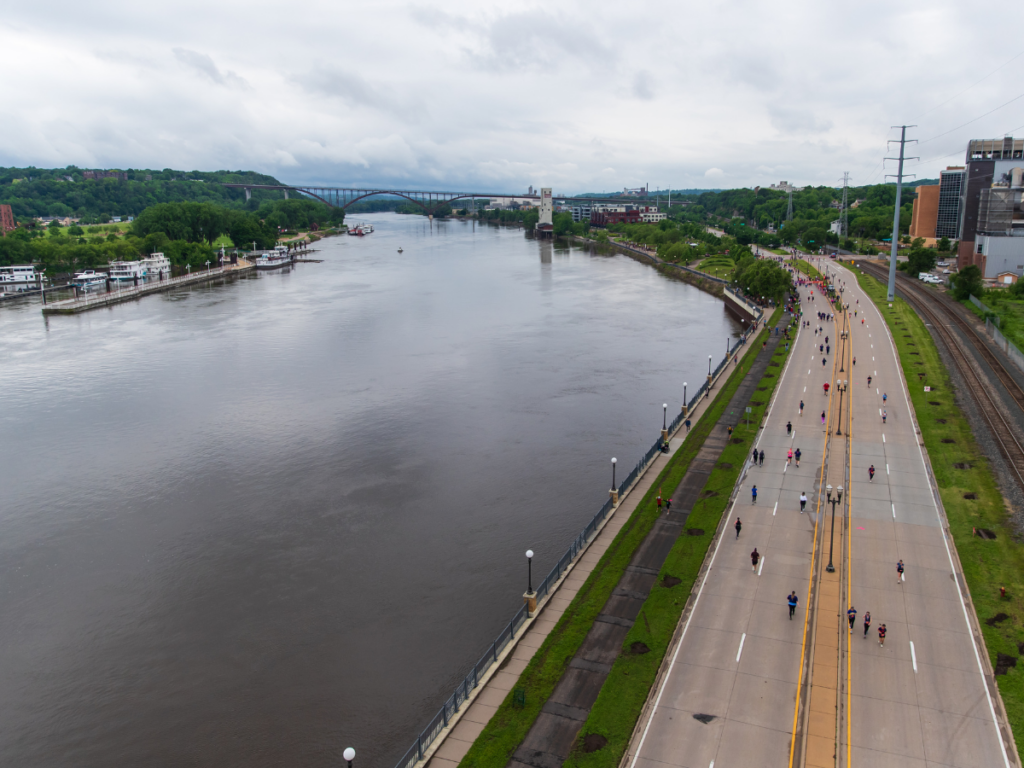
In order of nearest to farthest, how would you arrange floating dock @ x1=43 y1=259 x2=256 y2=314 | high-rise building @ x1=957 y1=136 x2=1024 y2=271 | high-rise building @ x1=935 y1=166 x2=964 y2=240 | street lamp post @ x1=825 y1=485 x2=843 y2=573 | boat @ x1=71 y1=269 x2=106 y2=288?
street lamp post @ x1=825 y1=485 x2=843 y2=573 < floating dock @ x1=43 y1=259 x2=256 y2=314 < high-rise building @ x1=957 y1=136 x2=1024 y2=271 < boat @ x1=71 y1=269 x2=106 y2=288 < high-rise building @ x1=935 y1=166 x2=964 y2=240

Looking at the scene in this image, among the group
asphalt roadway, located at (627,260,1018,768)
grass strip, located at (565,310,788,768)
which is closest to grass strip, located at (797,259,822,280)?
asphalt roadway, located at (627,260,1018,768)

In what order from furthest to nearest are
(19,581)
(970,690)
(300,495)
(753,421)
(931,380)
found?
(931,380) < (753,421) < (300,495) < (19,581) < (970,690)

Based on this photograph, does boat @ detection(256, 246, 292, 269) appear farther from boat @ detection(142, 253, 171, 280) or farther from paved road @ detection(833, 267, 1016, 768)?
paved road @ detection(833, 267, 1016, 768)

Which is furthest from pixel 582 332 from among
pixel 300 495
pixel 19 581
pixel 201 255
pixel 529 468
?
pixel 201 255

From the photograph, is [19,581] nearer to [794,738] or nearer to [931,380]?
[794,738]

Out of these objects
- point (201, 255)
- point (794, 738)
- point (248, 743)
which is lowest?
point (248, 743)

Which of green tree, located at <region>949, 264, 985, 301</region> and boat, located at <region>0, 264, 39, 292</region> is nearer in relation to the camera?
green tree, located at <region>949, 264, 985, 301</region>

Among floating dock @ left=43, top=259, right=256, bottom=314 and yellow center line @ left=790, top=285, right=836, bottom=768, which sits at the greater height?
floating dock @ left=43, top=259, right=256, bottom=314
